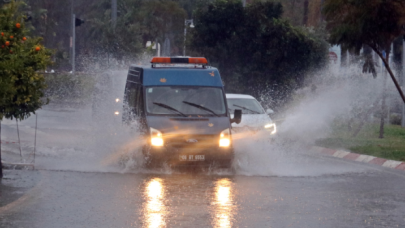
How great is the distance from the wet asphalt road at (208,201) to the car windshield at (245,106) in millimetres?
5608

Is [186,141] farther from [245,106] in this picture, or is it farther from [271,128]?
[245,106]

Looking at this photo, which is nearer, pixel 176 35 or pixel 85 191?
pixel 85 191

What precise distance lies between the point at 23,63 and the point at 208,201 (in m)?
3.56

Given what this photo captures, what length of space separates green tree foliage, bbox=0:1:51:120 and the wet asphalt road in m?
1.31

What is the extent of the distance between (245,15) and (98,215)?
61.7 ft

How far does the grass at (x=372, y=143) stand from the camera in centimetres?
1722

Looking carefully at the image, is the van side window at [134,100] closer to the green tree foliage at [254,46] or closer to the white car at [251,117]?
the white car at [251,117]

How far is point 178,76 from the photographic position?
14.5 m

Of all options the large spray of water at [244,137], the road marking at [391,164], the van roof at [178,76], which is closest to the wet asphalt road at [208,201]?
the large spray of water at [244,137]

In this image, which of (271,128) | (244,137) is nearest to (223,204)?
(244,137)

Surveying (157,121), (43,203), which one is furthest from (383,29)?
(43,203)

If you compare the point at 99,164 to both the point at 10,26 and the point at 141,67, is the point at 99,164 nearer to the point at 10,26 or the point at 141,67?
the point at 141,67

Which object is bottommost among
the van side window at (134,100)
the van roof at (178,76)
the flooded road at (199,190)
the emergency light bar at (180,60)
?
the flooded road at (199,190)

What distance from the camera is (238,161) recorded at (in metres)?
14.6
